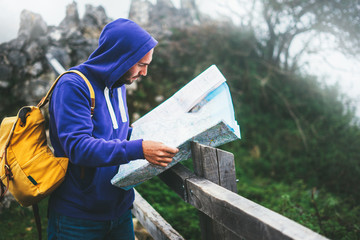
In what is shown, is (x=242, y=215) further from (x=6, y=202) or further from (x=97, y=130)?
(x=6, y=202)

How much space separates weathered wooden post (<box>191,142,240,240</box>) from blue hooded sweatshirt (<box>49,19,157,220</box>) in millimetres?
354

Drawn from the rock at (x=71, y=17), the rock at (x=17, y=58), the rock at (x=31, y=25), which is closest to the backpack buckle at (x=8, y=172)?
the rock at (x=17, y=58)

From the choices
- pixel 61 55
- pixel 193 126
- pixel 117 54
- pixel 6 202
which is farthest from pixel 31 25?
pixel 193 126

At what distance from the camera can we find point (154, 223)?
2.06m

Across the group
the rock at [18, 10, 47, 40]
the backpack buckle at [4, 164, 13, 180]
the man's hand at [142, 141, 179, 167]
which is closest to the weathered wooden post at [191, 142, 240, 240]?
the man's hand at [142, 141, 179, 167]

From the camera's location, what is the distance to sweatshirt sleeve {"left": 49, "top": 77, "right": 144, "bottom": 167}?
1.17m

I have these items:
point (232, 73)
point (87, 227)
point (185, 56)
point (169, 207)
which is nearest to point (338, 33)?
point (232, 73)

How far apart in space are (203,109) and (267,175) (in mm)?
5796

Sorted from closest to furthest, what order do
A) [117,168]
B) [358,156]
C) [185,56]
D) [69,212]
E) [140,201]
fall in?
[69,212] < [117,168] < [140,201] < [358,156] < [185,56]

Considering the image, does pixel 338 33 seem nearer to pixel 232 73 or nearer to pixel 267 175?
pixel 232 73

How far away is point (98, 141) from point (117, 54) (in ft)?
1.93

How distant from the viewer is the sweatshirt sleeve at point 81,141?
1.17m

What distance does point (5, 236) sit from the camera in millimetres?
3271

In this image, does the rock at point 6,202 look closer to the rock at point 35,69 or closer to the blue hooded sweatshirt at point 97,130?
the rock at point 35,69
